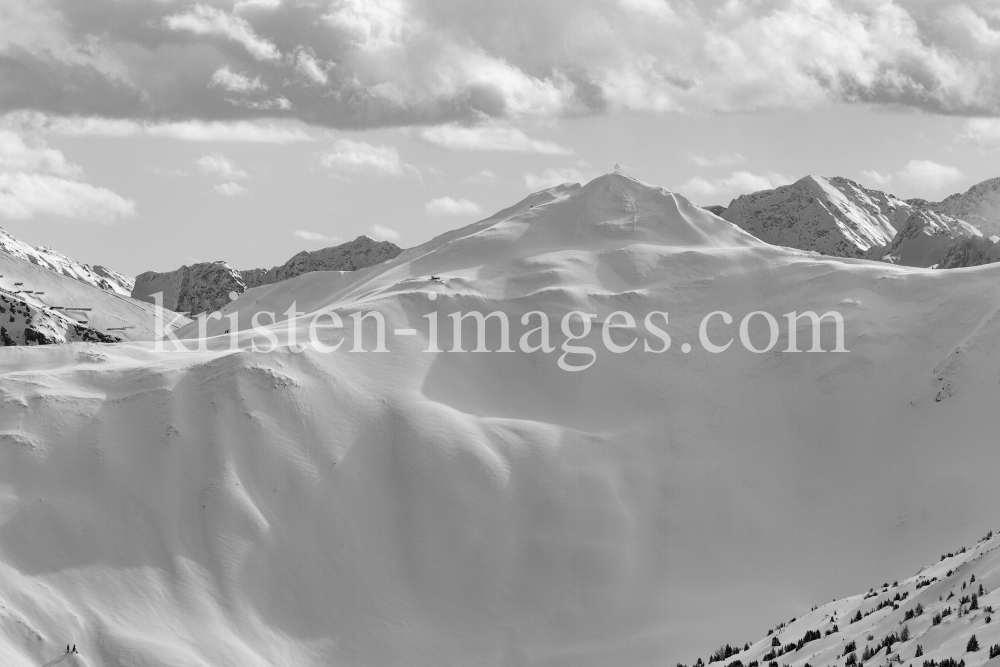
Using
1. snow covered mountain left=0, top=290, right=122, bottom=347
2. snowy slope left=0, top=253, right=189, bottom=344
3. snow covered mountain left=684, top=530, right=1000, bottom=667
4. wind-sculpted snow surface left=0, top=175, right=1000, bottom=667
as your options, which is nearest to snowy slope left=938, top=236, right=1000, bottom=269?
wind-sculpted snow surface left=0, top=175, right=1000, bottom=667

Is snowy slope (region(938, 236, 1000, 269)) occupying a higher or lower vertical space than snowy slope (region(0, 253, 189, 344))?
higher

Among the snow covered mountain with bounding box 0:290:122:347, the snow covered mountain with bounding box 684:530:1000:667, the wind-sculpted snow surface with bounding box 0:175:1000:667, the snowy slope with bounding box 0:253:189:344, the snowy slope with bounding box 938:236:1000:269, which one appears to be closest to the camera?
the snow covered mountain with bounding box 684:530:1000:667

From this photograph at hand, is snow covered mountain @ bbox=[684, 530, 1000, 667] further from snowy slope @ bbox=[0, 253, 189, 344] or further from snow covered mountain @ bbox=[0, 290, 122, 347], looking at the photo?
snowy slope @ bbox=[0, 253, 189, 344]

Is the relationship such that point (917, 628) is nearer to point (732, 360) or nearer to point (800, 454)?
point (800, 454)

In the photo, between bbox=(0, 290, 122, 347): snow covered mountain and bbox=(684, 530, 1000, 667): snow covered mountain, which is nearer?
bbox=(684, 530, 1000, 667): snow covered mountain

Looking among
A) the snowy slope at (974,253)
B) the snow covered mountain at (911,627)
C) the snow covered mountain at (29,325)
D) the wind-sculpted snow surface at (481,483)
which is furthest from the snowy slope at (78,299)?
the snow covered mountain at (911,627)

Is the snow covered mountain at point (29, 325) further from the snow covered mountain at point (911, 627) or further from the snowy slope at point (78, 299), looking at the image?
the snow covered mountain at point (911, 627)

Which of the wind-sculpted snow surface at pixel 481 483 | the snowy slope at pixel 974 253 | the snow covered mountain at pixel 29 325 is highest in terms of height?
the snowy slope at pixel 974 253
